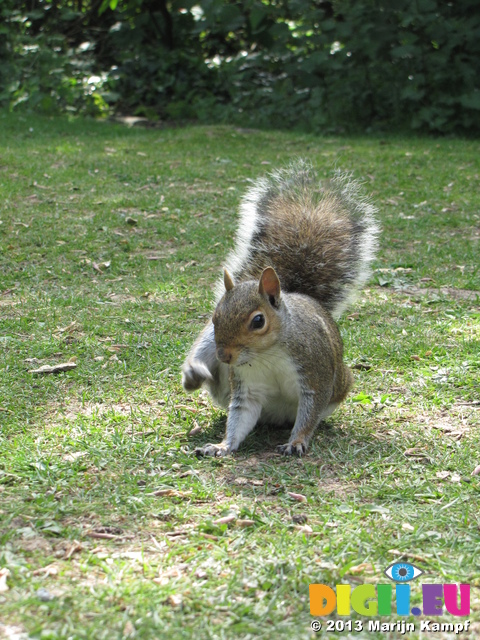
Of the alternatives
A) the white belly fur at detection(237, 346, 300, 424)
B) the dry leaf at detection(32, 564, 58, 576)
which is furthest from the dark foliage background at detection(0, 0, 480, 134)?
the dry leaf at detection(32, 564, 58, 576)

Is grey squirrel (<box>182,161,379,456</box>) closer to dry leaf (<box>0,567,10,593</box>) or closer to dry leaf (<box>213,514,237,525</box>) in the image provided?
dry leaf (<box>213,514,237,525</box>)

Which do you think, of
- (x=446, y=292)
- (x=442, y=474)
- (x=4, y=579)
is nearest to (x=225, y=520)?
(x=4, y=579)

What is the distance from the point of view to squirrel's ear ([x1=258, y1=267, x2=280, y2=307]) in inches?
98.9

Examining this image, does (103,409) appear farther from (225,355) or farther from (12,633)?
(12,633)

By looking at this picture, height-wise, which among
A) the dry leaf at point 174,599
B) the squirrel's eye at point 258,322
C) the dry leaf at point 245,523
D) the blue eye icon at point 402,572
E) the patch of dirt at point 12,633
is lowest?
the blue eye icon at point 402,572

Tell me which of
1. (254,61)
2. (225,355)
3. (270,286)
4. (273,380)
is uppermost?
(254,61)

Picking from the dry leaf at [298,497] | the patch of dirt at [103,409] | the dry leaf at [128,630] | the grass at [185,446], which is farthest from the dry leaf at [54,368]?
the dry leaf at [128,630]

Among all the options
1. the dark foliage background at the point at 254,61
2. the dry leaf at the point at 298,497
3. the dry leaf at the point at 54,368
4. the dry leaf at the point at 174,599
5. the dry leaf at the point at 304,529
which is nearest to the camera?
the dry leaf at the point at 174,599

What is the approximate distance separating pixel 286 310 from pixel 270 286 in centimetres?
11

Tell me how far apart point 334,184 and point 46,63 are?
23.2ft

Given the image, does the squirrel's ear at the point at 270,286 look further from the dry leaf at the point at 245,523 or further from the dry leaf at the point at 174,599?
the dry leaf at the point at 174,599

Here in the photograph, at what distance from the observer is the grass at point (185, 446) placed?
1.80 meters

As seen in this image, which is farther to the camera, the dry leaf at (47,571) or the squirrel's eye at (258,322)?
the squirrel's eye at (258,322)

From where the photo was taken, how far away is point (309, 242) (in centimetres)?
304
